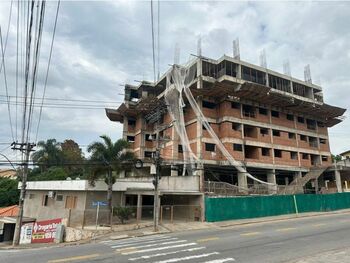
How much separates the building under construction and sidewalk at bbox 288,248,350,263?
70.3 ft

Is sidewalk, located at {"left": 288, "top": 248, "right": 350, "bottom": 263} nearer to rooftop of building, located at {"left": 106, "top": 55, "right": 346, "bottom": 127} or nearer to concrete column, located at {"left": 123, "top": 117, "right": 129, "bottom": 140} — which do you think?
rooftop of building, located at {"left": 106, "top": 55, "right": 346, "bottom": 127}

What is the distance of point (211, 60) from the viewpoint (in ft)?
144

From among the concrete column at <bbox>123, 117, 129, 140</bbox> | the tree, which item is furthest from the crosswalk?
the tree

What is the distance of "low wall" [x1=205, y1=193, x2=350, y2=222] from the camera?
2481 cm

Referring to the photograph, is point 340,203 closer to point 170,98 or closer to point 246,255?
point 170,98

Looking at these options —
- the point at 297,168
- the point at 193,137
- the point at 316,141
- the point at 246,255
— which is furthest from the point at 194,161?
the point at 316,141

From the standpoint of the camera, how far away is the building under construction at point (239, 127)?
128ft

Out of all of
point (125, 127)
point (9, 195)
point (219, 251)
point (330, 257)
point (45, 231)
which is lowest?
point (45, 231)

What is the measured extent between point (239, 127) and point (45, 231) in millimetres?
28926

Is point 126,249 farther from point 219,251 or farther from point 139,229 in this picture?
point 139,229

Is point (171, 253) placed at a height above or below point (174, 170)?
below

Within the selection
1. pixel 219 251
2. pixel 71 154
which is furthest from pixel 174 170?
pixel 71 154

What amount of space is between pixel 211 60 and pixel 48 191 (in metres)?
28.6

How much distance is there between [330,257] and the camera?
32.2 ft
